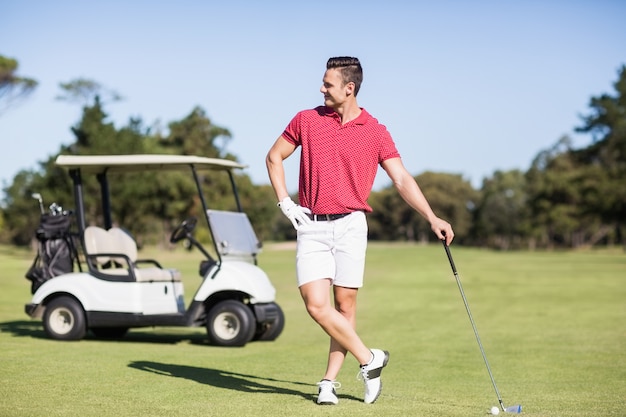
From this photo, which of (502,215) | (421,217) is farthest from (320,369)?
(421,217)

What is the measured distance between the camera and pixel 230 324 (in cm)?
1075

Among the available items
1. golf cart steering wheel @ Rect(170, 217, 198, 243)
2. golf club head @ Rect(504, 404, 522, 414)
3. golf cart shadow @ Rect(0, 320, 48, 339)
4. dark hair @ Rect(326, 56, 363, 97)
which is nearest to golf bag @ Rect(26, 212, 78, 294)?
golf cart shadow @ Rect(0, 320, 48, 339)

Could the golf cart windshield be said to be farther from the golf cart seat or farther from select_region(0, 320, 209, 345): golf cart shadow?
select_region(0, 320, 209, 345): golf cart shadow

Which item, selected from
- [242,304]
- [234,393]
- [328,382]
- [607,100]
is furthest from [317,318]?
[607,100]

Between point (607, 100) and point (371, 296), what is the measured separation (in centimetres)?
7629

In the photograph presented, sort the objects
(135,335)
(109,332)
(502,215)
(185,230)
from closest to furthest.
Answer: (185,230) → (109,332) → (135,335) → (502,215)

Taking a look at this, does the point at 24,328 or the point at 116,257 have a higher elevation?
the point at 116,257

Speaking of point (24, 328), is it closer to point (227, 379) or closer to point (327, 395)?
point (227, 379)

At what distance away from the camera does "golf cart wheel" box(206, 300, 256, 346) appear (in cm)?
1057

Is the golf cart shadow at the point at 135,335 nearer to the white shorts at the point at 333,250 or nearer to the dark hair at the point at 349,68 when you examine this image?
the white shorts at the point at 333,250

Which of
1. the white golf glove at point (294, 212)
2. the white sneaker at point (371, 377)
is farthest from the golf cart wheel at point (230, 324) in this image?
the white golf glove at point (294, 212)

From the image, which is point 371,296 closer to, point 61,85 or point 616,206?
point 61,85

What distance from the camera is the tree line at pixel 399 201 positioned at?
2092 inches

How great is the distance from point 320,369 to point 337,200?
295cm
